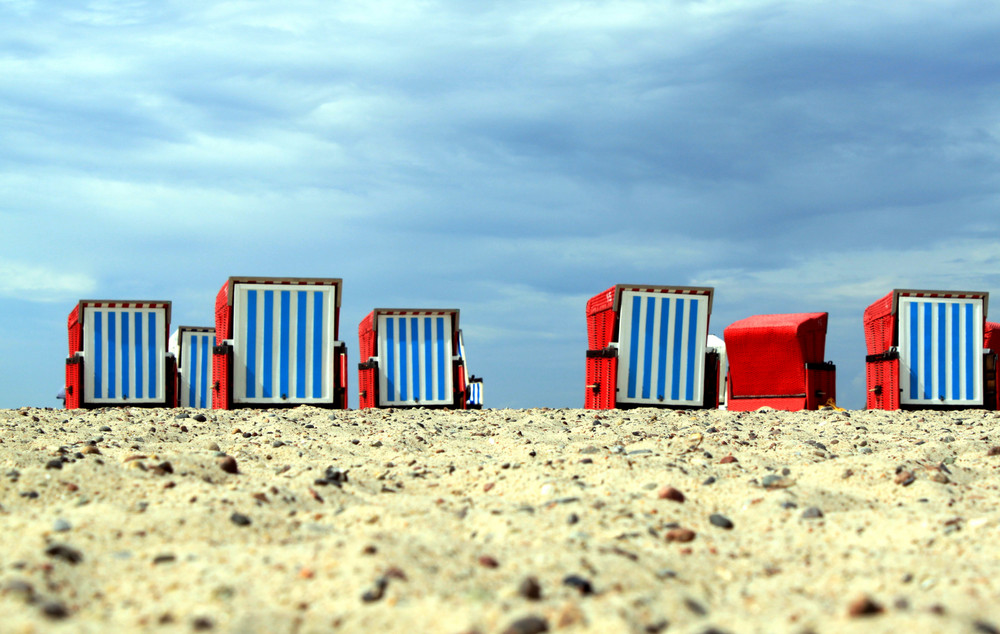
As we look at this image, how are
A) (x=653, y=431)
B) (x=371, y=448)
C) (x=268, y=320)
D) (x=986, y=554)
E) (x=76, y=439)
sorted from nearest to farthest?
(x=986, y=554) < (x=371, y=448) < (x=76, y=439) < (x=653, y=431) < (x=268, y=320)

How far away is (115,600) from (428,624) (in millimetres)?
1051

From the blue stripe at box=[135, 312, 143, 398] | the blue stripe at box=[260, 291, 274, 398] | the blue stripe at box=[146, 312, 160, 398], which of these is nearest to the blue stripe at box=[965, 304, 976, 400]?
the blue stripe at box=[260, 291, 274, 398]

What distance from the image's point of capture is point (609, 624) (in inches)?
95.7

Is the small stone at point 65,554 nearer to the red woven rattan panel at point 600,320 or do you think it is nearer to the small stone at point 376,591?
the small stone at point 376,591

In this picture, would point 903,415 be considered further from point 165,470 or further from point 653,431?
point 165,470

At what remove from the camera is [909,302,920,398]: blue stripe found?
12234mm

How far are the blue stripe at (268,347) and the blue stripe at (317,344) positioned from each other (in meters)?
0.59

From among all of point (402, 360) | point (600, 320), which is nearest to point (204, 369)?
point (402, 360)

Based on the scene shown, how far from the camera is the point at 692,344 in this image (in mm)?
12055

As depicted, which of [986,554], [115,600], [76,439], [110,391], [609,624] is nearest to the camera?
[609,624]

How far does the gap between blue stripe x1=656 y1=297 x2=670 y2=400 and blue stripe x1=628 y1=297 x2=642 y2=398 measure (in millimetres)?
347

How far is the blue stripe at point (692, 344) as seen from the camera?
12008 mm

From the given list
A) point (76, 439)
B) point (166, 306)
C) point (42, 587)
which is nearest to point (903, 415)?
point (76, 439)

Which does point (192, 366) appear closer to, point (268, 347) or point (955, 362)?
point (268, 347)
